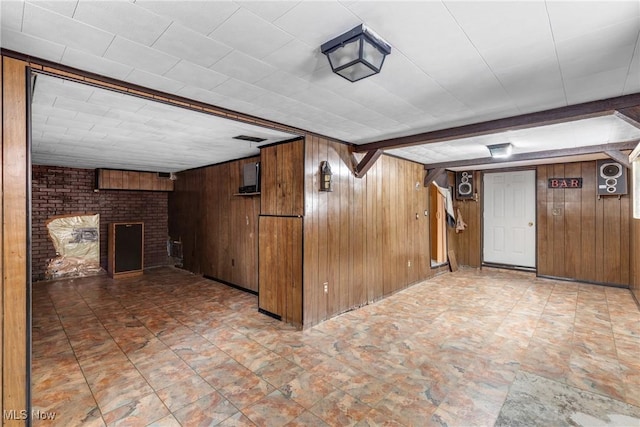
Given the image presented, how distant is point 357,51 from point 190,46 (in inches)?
37.4

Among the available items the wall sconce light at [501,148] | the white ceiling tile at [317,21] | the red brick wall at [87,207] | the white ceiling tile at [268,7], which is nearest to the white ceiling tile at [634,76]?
the white ceiling tile at [317,21]

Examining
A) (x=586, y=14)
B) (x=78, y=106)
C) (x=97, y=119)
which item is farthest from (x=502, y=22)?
(x=97, y=119)

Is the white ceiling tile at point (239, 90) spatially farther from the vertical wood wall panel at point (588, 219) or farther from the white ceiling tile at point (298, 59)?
the vertical wood wall panel at point (588, 219)

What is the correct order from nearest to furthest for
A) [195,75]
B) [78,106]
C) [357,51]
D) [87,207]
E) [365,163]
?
[357,51] → [195,75] → [78,106] → [365,163] → [87,207]

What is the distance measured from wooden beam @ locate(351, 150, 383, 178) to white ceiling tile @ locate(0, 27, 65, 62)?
10.7ft

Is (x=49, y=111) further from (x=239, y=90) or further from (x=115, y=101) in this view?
(x=239, y=90)

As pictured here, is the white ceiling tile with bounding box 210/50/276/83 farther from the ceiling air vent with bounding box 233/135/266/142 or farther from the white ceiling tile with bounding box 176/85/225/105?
the ceiling air vent with bounding box 233/135/266/142

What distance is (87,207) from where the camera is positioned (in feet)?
20.8

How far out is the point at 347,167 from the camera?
4176 millimetres

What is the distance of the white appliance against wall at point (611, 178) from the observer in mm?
5066

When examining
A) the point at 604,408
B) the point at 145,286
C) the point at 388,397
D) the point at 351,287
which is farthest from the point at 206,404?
the point at 145,286

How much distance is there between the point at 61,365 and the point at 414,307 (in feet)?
13.4

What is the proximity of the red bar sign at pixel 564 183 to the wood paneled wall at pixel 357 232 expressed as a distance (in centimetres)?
263

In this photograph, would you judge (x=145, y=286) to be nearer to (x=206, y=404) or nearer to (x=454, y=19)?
(x=206, y=404)
